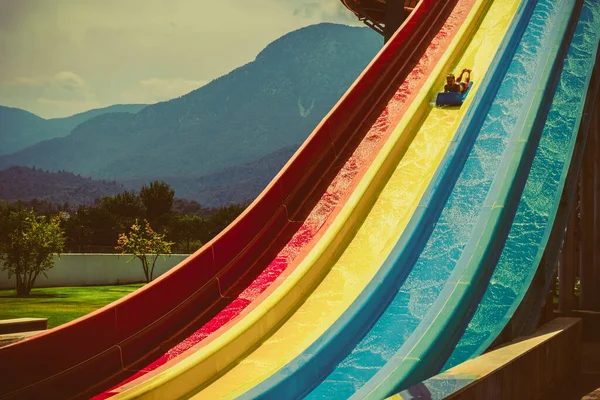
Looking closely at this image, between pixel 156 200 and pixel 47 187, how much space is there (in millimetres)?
39262

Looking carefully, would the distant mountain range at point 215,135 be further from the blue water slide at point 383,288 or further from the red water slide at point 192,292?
the blue water slide at point 383,288

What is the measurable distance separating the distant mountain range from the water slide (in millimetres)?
107939

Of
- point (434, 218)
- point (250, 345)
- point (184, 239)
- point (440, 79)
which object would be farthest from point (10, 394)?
point (184, 239)

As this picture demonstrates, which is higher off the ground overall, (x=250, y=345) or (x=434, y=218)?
(x=434, y=218)

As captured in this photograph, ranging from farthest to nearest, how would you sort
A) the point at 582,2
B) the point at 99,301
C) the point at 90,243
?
the point at 90,243
the point at 99,301
the point at 582,2

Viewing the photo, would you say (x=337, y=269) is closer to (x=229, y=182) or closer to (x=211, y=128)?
(x=229, y=182)

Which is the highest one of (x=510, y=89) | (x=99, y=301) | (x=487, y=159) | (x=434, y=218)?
(x=510, y=89)

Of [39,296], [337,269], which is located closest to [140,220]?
[39,296]

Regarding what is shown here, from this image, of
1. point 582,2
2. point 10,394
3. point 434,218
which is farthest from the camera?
point 582,2

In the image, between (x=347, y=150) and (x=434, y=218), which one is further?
(x=347, y=150)

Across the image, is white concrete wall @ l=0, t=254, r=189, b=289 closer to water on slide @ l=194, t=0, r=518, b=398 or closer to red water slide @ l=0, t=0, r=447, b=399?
red water slide @ l=0, t=0, r=447, b=399

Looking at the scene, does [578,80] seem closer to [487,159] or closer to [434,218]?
[487,159]

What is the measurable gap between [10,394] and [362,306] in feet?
9.41

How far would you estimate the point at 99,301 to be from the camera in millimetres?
19812
